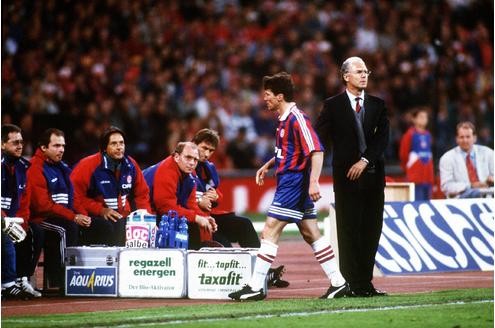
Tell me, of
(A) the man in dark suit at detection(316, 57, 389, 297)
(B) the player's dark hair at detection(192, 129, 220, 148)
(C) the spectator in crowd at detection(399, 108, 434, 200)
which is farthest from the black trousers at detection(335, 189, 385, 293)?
(C) the spectator in crowd at detection(399, 108, 434, 200)

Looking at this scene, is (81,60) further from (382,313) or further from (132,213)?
(382,313)

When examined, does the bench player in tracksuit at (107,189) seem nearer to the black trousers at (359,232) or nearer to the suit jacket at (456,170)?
the black trousers at (359,232)

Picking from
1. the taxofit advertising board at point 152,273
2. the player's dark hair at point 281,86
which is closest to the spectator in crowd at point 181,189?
the taxofit advertising board at point 152,273

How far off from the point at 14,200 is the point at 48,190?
589mm

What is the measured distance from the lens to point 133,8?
28.0 meters

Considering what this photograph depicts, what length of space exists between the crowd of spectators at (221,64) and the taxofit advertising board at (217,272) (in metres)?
10.1

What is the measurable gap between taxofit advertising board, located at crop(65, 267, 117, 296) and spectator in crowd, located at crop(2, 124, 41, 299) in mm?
347

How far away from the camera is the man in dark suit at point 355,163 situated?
11.7 meters

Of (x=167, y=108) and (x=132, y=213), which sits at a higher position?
(x=167, y=108)

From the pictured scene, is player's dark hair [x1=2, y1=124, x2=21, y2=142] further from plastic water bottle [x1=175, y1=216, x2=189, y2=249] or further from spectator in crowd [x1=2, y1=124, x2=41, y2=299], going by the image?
plastic water bottle [x1=175, y1=216, x2=189, y2=249]

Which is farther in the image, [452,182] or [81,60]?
[81,60]

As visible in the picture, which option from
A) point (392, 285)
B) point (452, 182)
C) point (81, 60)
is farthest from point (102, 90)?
point (392, 285)

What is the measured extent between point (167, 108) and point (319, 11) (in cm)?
638

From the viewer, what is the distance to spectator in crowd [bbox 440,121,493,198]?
17.1 metres
